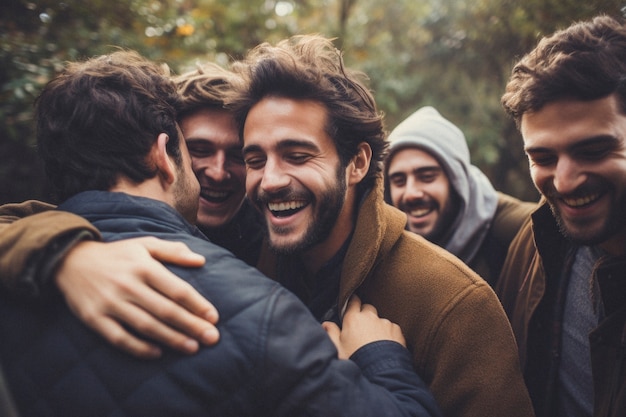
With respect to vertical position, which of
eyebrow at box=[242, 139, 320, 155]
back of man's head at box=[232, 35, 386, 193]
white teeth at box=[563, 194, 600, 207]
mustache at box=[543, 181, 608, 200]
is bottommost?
white teeth at box=[563, 194, 600, 207]

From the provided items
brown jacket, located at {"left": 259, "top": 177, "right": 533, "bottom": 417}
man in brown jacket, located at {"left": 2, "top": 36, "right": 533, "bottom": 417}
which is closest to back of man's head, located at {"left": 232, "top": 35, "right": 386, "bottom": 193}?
man in brown jacket, located at {"left": 2, "top": 36, "right": 533, "bottom": 417}

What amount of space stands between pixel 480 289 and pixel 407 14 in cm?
1117

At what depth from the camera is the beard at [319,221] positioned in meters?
2.38

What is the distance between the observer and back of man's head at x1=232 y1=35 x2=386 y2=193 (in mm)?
2539

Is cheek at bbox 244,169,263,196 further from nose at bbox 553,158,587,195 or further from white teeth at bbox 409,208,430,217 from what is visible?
white teeth at bbox 409,208,430,217

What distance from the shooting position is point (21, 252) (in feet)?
4.01

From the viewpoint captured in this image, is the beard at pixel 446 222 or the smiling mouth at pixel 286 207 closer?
the smiling mouth at pixel 286 207

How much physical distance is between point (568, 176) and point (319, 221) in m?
1.23

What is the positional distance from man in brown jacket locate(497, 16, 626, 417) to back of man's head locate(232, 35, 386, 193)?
82 centimetres

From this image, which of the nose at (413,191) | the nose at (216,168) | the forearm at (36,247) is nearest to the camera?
the forearm at (36,247)

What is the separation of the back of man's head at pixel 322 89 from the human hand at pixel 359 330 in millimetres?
872

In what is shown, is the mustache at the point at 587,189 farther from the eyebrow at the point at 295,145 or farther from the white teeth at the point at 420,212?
the white teeth at the point at 420,212

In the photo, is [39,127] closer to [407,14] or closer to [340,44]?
[340,44]

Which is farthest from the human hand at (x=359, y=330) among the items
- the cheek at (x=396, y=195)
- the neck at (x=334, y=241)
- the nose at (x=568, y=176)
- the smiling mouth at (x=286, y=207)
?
the cheek at (x=396, y=195)
